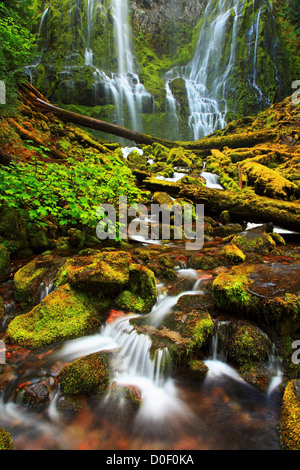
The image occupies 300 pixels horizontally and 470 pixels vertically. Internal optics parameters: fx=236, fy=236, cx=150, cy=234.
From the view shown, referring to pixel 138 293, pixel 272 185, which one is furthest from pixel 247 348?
pixel 272 185

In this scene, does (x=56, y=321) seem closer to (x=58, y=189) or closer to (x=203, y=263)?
(x=58, y=189)

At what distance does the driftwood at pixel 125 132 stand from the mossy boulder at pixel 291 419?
14.7 m

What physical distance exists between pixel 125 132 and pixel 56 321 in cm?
1510

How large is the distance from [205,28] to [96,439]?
38.1m

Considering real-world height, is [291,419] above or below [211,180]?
below

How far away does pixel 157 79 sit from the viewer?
27.0m

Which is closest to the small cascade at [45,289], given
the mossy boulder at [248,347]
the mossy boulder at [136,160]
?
the mossy boulder at [248,347]

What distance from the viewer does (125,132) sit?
16.0 m

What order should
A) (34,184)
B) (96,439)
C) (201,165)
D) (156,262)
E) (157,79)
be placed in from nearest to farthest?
(96,439) → (34,184) → (156,262) → (201,165) → (157,79)

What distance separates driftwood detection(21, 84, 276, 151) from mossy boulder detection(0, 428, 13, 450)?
1376 cm

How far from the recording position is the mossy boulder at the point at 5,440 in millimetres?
1995

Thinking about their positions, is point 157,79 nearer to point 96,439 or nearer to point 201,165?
point 201,165

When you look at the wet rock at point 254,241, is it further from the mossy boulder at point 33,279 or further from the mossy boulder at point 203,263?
the mossy boulder at point 33,279

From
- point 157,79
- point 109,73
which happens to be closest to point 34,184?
point 109,73
